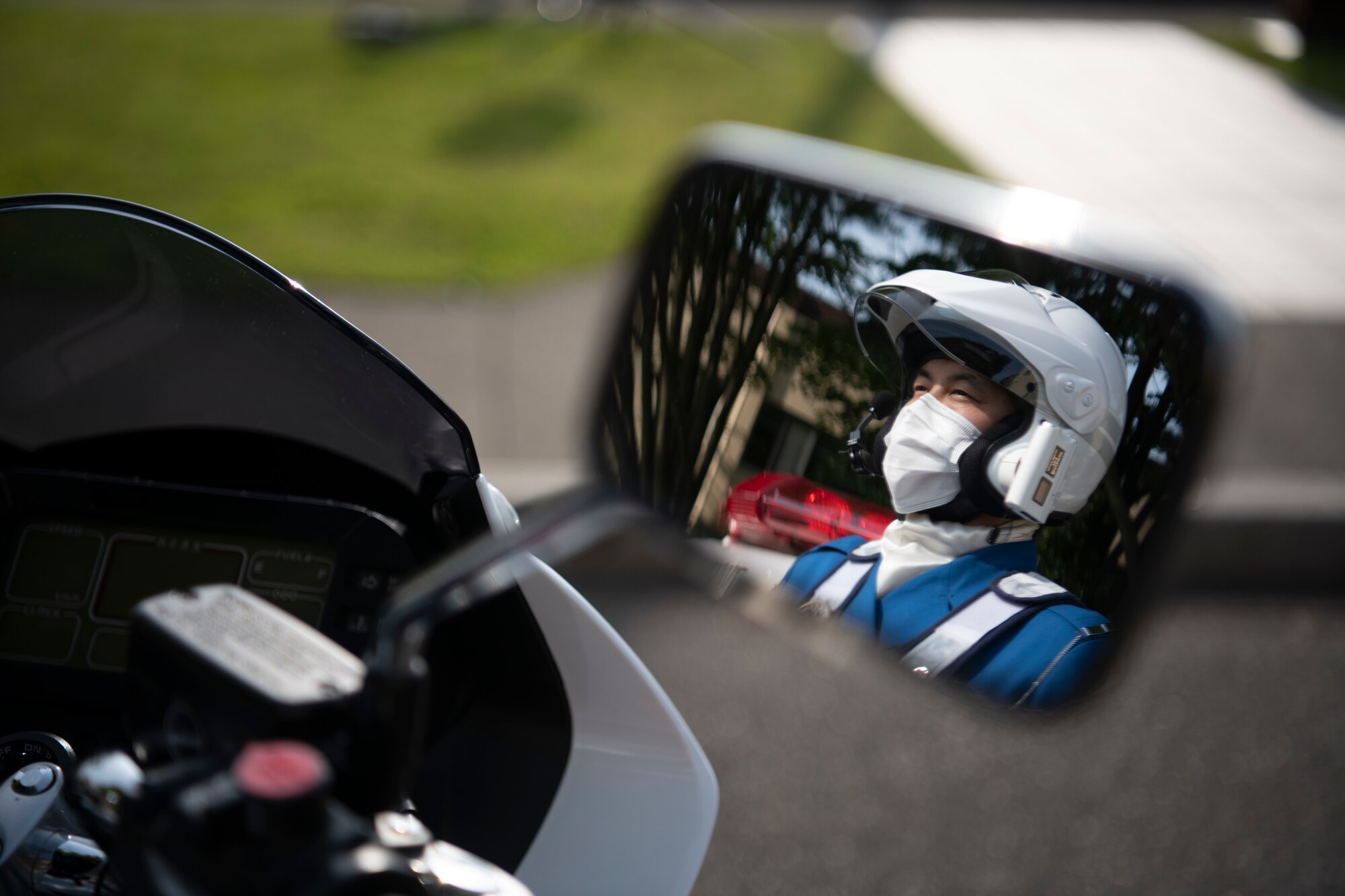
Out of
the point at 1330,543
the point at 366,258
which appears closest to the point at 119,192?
the point at 366,258

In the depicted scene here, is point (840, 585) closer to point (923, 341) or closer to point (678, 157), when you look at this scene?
point (923, 341)

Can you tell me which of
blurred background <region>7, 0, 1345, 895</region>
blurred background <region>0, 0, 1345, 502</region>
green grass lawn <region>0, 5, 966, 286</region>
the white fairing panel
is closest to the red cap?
the white fairing panel

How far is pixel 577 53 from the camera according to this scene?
977 cm

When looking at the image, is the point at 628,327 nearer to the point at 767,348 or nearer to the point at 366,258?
the point at 767,348

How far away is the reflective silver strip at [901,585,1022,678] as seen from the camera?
37.0 inches

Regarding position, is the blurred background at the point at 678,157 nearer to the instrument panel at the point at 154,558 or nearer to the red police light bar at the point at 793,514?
the red police light bar at the point at 793,514

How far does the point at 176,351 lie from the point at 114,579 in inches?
10.3

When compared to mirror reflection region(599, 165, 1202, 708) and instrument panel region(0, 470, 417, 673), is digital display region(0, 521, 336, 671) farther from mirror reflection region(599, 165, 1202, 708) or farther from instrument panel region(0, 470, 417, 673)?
mirror reflection region(599, 165, 1202, 708)

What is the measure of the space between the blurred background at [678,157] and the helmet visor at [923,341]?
16 cm

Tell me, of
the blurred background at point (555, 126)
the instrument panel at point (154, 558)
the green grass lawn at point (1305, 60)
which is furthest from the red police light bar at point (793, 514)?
the green grass lawn at point (1305, 60)

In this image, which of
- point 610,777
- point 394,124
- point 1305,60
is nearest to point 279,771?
point 610,777

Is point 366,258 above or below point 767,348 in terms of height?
below

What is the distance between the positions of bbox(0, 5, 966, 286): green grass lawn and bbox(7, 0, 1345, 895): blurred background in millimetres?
32

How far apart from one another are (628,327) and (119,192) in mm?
5994
